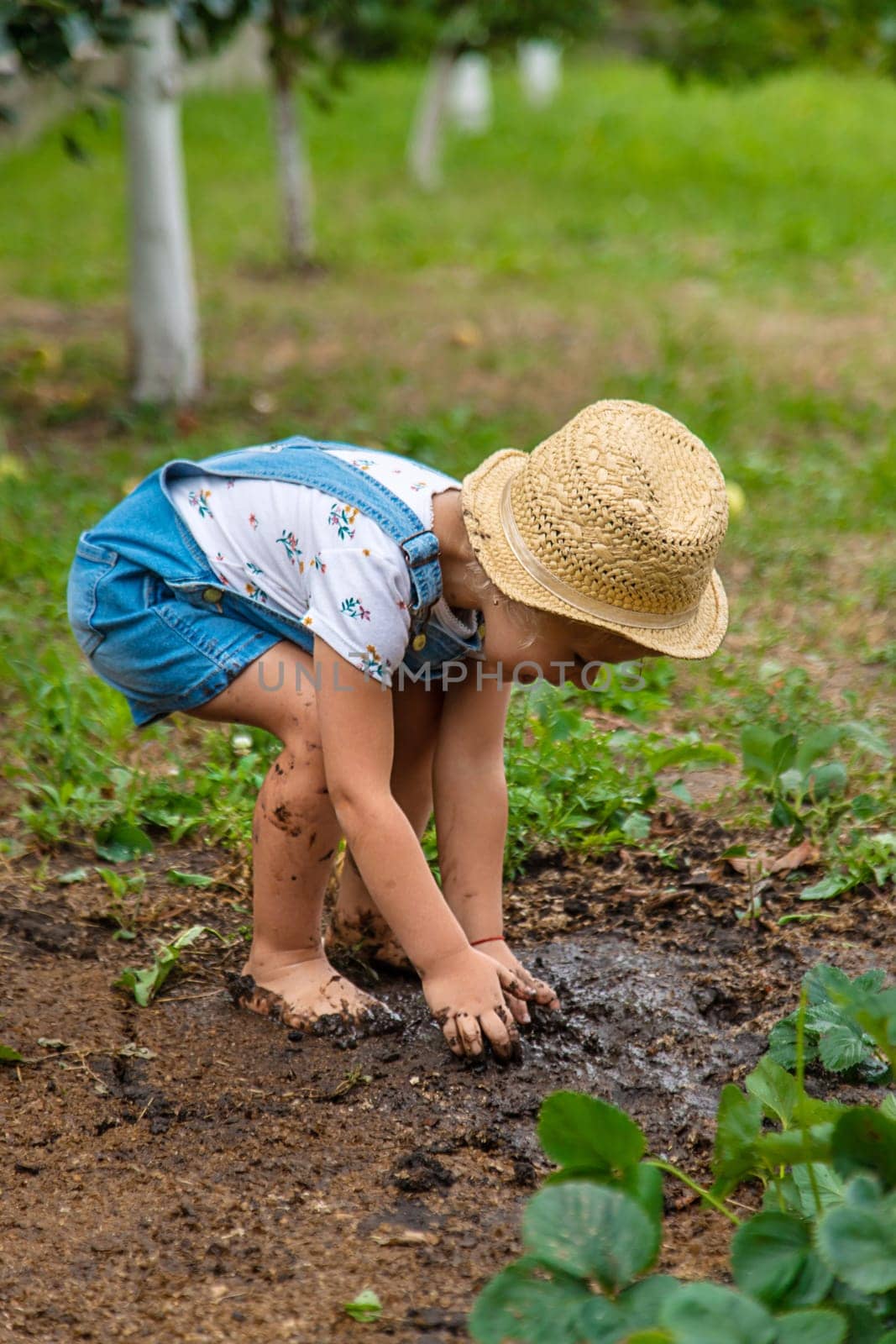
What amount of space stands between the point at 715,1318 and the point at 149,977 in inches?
53.1

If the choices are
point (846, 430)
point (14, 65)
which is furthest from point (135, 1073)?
point (14, 65)

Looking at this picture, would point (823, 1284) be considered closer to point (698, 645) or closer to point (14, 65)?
point (698, 645)

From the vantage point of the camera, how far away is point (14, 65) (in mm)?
7469

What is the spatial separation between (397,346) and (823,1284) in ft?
Result: 17.4

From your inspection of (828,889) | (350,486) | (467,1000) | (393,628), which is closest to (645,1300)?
(467,1000)

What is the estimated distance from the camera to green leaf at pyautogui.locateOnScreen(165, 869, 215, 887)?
2.71 metres

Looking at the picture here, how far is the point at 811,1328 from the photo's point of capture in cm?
130

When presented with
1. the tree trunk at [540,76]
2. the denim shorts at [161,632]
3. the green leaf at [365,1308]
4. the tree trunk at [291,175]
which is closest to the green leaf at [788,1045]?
the green leaf at [365,1308]

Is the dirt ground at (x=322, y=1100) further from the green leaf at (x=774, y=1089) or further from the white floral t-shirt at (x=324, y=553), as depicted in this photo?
the white floral t-shirt at (x=324, y=553)

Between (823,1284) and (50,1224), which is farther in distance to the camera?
(50,1224)

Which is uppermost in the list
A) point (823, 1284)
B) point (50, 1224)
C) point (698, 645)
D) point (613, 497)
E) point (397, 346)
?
point (613, 497)

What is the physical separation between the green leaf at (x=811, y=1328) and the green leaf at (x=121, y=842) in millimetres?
1740

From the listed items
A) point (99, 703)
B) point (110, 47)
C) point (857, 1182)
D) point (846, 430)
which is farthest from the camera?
point (846, 430)

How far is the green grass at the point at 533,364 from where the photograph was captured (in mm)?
3090
